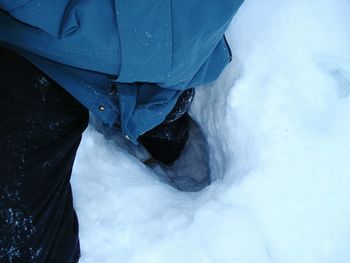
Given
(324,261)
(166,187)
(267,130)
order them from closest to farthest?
(324,261) → (267,130) → (166,187)

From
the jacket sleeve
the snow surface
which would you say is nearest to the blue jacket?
the jacket sleeve

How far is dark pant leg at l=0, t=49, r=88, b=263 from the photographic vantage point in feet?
2.72

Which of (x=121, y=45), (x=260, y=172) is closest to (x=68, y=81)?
(x=121, y=45)

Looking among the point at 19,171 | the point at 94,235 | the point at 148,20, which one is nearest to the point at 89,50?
the point at 148,20

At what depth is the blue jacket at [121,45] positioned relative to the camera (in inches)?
30.3

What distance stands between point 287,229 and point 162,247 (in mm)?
294

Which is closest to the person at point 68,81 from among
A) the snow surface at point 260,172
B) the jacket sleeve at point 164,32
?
the jacket sleeve at point 164,32

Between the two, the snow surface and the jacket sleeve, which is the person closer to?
the jacket sleeve

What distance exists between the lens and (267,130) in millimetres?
1068

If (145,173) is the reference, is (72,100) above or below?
above

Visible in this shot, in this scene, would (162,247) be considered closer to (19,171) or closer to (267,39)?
(19,171)

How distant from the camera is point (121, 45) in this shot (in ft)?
2.66

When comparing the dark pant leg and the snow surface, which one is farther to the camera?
the snow surface

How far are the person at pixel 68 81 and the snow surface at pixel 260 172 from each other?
0.45ft
